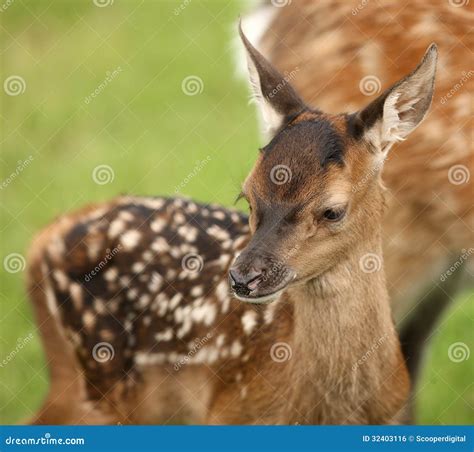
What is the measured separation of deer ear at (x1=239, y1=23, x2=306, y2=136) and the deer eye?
400 millimetres

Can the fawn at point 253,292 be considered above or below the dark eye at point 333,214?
below

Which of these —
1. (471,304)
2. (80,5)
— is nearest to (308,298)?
(471,304)

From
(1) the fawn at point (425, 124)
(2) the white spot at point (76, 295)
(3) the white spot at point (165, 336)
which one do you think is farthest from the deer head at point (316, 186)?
(2) the white spot at point (76, 295)

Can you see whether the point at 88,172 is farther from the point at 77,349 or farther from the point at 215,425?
the point at 215,425

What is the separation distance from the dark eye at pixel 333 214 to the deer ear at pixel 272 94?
400mm

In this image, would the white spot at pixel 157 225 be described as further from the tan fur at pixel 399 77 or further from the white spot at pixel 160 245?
the tan fur at pixel 399 77

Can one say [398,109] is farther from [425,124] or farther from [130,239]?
[130,239]

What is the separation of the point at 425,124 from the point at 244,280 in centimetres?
132

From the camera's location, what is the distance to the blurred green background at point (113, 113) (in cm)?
560

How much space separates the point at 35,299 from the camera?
4.36 m

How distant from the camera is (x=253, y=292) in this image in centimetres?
304

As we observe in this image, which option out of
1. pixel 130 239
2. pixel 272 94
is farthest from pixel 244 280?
pixel 130 239

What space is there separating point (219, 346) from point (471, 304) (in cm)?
170

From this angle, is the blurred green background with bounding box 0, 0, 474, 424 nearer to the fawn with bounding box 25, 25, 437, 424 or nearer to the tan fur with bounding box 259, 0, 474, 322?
the fawn with bounding box 25, 25, 437, 424
